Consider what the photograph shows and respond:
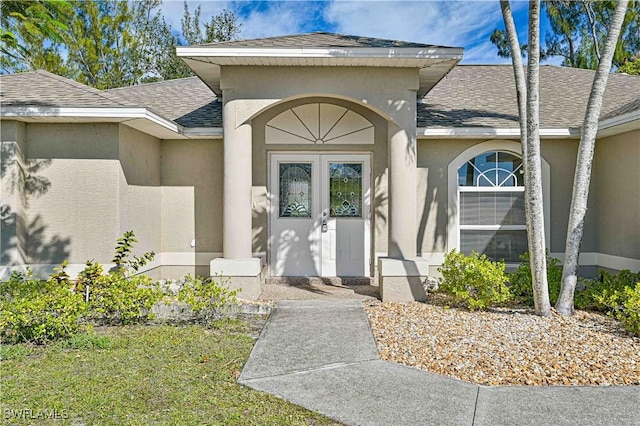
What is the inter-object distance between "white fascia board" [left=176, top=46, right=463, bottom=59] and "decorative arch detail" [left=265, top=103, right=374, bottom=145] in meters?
2.18

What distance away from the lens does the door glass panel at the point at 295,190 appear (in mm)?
10406

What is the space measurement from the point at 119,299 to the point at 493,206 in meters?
7.29

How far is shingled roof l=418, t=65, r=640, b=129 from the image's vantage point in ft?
32.9

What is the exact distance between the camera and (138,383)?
472cm

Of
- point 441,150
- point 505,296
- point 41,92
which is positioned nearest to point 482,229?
point 441,150

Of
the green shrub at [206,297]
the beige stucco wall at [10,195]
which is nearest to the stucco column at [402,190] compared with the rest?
the green shrub at [206,297]

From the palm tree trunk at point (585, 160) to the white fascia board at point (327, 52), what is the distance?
215 cm

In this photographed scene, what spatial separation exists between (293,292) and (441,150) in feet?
13.7

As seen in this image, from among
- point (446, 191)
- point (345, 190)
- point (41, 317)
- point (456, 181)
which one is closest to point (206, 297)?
point (41, 317)

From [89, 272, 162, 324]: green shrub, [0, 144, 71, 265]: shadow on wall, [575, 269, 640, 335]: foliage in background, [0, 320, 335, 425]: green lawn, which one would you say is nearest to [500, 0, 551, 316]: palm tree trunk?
[575, 269, 640, 335]: foliage in background

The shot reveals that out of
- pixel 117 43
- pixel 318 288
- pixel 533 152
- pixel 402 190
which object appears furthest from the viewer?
pixel 117 43

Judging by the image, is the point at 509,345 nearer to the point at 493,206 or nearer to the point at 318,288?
the point at 318,288

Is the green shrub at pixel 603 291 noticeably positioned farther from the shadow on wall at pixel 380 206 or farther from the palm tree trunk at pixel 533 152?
the shadow on wall at pixel 380 206

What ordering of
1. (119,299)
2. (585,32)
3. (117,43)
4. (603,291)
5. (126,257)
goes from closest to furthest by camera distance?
(119,299)
(603,291)
(126,257)
(585,32)
(117,43)
